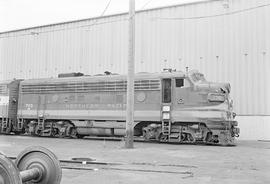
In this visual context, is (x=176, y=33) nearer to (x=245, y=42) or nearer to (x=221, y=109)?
(x=245, y=42)

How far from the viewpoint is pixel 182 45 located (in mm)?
24625

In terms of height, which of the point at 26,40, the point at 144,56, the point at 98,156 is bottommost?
the point at 98,156

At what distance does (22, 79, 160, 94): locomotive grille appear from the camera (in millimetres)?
18688

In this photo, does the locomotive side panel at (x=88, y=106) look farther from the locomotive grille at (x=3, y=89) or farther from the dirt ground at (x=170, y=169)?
the dirt ground at (x=170, y=169)

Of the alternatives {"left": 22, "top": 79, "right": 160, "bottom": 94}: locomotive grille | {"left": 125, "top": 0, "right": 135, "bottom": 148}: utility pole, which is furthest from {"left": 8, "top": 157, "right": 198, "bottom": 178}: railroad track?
{"left": 22, "top": 79, "right": 160, "bottom": 94}: locomotive grille

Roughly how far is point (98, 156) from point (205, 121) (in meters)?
6.64

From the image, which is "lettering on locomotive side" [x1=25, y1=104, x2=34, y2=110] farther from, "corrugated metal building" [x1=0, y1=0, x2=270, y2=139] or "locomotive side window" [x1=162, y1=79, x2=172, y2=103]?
"locomotive side window" [x1=162, y1=79, x2=172, y2=103]

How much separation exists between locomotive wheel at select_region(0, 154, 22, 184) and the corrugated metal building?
66.9 feet

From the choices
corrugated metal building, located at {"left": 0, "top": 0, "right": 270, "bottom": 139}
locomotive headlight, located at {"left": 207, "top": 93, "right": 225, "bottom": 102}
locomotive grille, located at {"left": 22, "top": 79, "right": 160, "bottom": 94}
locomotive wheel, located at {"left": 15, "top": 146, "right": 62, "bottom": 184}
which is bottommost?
locomotive wheel, located at {"left": 15, "top": 146, "right": 62, "bottom": 184}

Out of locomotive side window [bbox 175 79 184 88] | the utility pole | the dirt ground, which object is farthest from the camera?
locomotive side window [bbox 175 79 184 88]

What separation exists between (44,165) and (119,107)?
1449cm

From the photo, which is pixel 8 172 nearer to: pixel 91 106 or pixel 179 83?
pixel 179 83

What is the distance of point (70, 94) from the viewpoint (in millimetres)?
20922

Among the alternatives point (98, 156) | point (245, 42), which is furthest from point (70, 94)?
point (245, 42)
